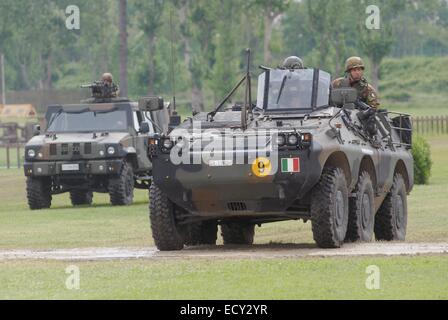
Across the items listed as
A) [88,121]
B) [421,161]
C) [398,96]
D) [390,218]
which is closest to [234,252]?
[390,218]

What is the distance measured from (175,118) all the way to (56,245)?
253cm

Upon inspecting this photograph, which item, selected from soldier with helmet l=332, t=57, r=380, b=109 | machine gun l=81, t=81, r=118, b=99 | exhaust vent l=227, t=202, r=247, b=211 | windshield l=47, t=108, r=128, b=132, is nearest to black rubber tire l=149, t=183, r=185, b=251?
exhaust vent l=227, t=202, r=247, b=211

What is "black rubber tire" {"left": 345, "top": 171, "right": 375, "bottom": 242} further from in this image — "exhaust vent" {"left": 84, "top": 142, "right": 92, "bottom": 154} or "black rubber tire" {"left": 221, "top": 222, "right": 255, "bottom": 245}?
"exhaust vent" {"left": 84, "top": 142, "right": 92, "bottom": 154}

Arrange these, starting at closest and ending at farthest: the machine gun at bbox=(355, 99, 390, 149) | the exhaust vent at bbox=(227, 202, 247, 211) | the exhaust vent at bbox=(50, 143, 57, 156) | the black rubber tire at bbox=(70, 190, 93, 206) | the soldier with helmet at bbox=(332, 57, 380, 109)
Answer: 1. the exhaust vent at bbox=(227, 202, 247, 211)
2. the machine gun at bbox=(355, 99, 390, 149)
3. the soldier with helmet at bbox=(332, 57, 380, 109)
4. the exhaust vent at bbox=(50, 143, 57, 156)
5. the black rubber tire at bbox=(70, 190, 93, 206)

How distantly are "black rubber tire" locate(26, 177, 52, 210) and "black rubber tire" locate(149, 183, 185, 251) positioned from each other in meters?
11.8

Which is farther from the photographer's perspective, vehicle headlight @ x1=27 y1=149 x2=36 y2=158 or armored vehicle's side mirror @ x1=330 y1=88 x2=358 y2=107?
vehicle headlight @ x1=27 y1=149 x2=36 y2=158

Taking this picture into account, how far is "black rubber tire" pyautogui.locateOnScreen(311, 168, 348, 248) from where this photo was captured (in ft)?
52.3

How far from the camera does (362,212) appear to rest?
17.6 m

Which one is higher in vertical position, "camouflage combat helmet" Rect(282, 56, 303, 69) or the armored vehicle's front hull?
"camouflage combat helmet" Rect(282, 56, 303, 69)

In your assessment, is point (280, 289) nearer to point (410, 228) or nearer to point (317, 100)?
point (317, 100)

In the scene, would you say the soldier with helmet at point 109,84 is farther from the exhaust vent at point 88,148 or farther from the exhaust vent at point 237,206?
the exhaust vent at point 237,206

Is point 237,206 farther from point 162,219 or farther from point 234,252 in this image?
point 162,219
